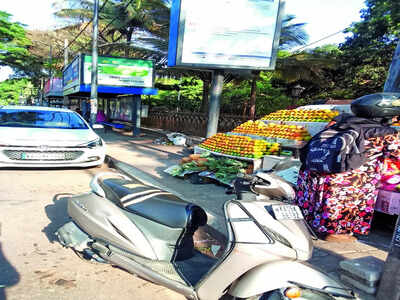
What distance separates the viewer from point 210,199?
477 centimetres

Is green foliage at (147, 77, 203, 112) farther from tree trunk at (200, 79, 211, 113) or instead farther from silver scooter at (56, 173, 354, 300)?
silver scooter at (56, 173, 354, 300)

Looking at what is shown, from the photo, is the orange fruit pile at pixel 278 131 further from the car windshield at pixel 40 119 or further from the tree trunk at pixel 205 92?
the tree trunk at pixel 205 92

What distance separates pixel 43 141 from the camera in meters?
5.67

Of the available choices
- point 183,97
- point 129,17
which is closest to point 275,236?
point 129,17

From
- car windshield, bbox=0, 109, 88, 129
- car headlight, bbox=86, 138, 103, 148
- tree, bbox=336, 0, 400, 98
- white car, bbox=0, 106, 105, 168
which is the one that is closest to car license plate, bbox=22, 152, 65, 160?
white car, bbox=0, 106, 105, 168

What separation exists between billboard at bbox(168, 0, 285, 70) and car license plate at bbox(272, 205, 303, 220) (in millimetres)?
6383

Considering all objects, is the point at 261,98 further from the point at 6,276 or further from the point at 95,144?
the point at 6,276

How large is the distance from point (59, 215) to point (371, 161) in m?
3.83

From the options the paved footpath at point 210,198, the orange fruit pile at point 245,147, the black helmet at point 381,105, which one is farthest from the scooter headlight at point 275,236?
the orange fruit pile at point 245,147

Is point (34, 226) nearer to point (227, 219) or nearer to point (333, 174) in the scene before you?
point (227, 219)

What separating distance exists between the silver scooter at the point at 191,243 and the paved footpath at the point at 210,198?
3.07ft

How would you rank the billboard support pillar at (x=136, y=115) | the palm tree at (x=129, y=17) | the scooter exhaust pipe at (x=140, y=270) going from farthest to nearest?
the palm tree at (x=129, y=17)
the billboard support pillar at (x=136, y=115)
the scooter exhaust pipe at (x=140, y=270)

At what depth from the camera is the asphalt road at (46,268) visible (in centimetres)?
230

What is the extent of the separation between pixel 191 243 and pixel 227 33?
652cm
